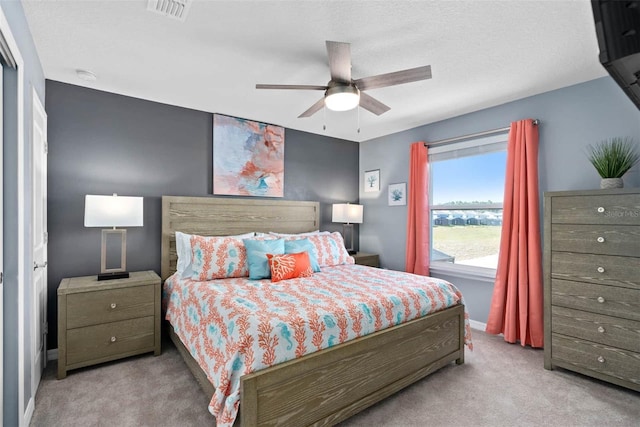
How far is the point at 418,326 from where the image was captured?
2.39 m

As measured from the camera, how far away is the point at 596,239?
246 centimetres

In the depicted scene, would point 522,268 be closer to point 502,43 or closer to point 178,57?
point 502,43

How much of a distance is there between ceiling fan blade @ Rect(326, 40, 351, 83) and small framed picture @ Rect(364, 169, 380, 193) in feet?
8.88

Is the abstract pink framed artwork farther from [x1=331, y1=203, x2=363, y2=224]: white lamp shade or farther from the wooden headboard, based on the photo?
[x1=331, y1=203, x2=363, y2=224]: white lamp shade

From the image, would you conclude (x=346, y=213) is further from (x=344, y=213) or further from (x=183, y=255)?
(x=183, y=255)

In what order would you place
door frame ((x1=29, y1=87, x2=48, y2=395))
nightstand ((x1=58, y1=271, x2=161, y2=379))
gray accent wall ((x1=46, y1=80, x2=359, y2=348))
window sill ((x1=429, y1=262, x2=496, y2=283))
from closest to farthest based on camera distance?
door frame ((x1=29, y1=87, x2=48, y2=395)) → nightstand ((x1=58, y1=271, x2=161, y2=379)) → gray accent wall ((x1=46, y1=80, x2=359, y2=348)) → window sill ((x1=429, y1=262, x2=496, y2=283))

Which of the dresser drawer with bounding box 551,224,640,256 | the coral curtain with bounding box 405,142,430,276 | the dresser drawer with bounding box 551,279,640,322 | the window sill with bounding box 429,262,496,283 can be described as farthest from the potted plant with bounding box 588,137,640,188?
the coral curtain with bounding box 405,142,430,276

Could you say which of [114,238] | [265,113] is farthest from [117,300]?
[265,113]

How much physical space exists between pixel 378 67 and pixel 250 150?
6.39ft

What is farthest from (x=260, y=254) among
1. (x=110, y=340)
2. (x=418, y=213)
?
(x=418, y=213)

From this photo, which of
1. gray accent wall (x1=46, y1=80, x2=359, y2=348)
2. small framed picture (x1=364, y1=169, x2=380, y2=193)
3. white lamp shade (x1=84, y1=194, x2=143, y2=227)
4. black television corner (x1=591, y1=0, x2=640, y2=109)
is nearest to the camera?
black television corner (x1=591, y1=0, x2=640, y2=109)

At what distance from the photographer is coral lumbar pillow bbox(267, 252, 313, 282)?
2881mm

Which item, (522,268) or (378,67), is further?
(522,268)

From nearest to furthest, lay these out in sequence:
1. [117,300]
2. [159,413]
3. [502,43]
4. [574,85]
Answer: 1. [159,413]
2. [502,43]
3. [117,300]
4. [574,85]
